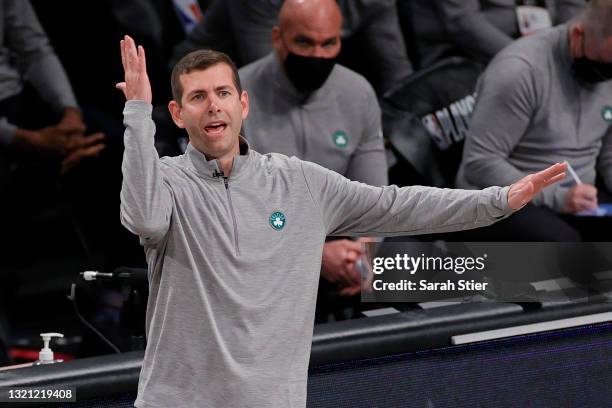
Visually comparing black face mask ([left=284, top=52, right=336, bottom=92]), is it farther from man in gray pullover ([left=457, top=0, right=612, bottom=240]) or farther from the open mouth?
the open mouth

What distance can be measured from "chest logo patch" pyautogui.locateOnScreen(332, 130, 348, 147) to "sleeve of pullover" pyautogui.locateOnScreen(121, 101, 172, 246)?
1.76 meters

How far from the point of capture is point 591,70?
11.6 feet

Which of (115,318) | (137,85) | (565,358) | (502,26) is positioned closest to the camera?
(137,85)

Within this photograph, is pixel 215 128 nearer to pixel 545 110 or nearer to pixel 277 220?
pixel 277 220

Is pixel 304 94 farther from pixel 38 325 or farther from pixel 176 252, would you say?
pixel 176 252

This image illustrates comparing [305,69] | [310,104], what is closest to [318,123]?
[310,104]

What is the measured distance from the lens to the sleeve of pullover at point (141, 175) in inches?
66.4

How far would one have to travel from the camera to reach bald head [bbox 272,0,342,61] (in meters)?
3.40

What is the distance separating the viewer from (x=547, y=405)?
266 centimetres

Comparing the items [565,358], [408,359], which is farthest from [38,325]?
[565,358]

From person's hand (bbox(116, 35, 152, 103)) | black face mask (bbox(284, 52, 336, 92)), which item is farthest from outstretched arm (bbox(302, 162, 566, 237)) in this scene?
black face mask (bbox(284, 52, 336, 92))

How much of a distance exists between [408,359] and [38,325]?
4.87ft

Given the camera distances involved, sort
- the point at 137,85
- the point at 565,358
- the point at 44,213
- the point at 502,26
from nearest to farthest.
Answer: the point at 137,85 → the point at 565,358 → the point at 44,213 → the point at 502,26

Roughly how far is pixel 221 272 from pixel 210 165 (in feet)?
0.64
